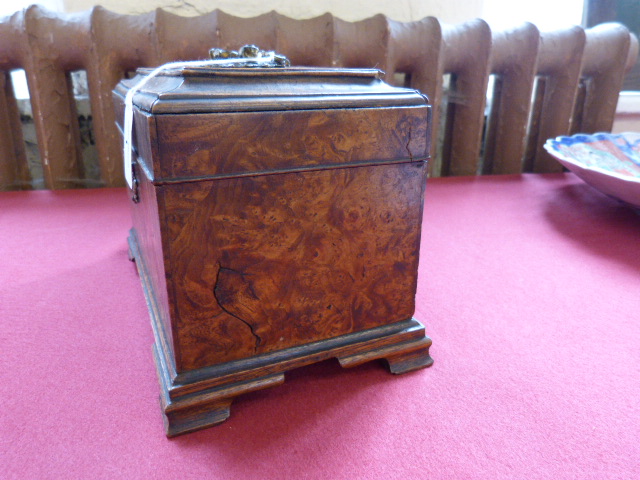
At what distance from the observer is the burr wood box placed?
50 centimetres

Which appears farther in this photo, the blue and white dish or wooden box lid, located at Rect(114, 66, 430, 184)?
the blue and white dish

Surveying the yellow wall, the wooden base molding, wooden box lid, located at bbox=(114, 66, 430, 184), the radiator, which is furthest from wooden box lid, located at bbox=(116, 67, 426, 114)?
the yellow wall

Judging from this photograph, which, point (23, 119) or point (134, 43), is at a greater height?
point (134, 43)

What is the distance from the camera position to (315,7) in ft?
5.35

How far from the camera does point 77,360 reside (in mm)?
671

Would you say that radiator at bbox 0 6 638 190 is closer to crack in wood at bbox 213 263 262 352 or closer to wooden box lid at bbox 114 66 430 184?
wooden box lid at bbox 114 66 430 184

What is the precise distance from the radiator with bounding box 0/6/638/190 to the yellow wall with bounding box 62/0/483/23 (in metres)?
0.19

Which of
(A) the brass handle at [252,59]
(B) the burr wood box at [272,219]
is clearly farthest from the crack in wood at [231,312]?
(A) the brass handle at [252,59]

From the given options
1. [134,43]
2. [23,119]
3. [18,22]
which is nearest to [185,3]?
[134,43]

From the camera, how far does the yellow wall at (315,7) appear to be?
153cm

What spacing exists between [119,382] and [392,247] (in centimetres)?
40

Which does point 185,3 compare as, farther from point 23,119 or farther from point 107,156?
point 23,119

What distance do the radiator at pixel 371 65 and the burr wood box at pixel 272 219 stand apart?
2.90 feet

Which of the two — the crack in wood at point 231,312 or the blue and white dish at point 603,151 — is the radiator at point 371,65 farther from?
the crack in wood at point 231,312
